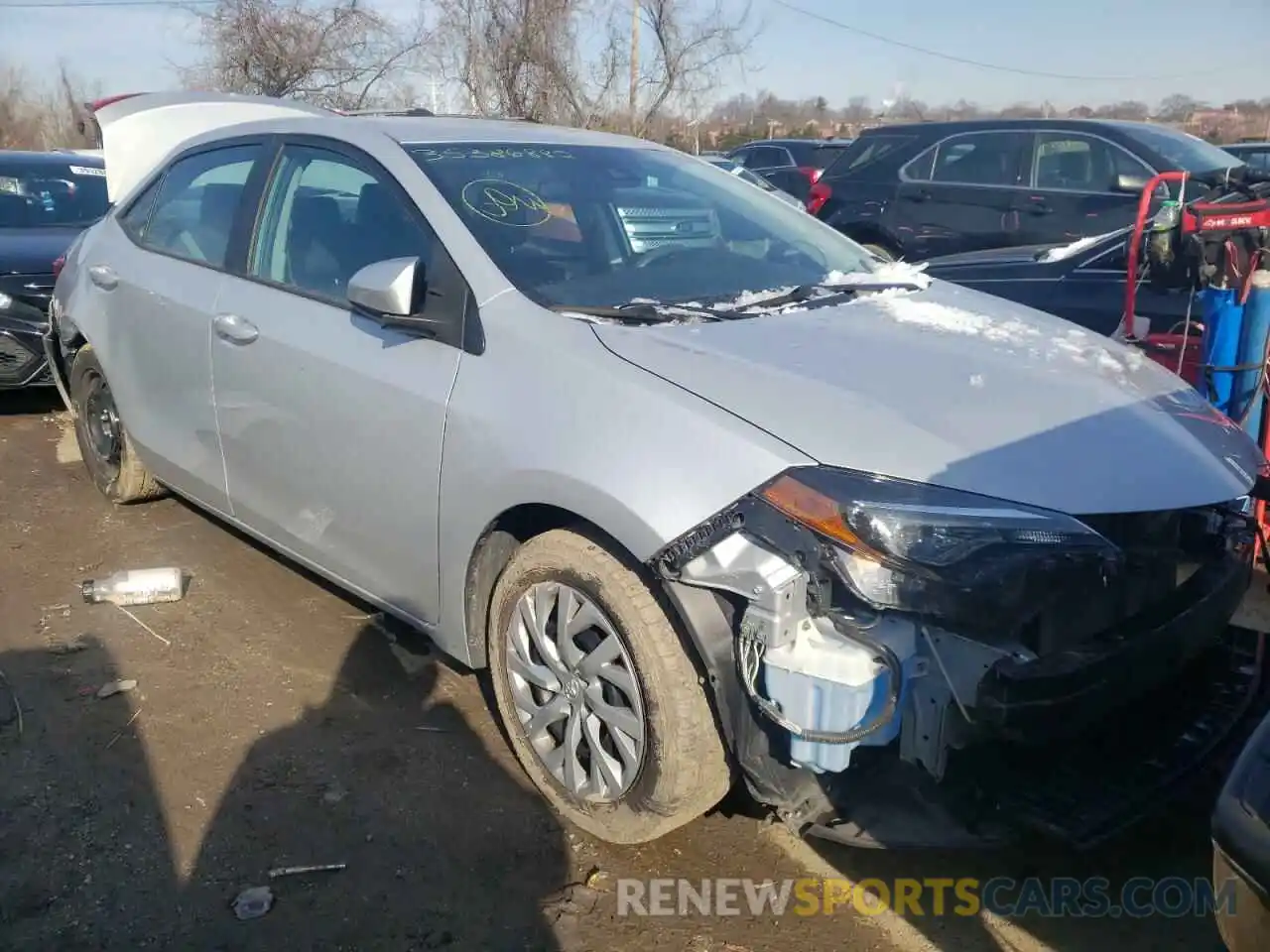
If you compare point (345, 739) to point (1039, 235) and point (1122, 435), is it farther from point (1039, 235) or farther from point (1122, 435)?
point (1039, 235)

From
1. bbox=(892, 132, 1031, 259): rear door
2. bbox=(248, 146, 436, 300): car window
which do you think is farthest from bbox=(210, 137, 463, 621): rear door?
bbox=(892, 132, 1031, 259): rear door

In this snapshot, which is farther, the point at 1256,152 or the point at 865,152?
the point at 1256,152

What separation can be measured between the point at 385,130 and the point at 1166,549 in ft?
8.29

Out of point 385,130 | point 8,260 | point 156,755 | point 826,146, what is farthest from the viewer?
point 826,146

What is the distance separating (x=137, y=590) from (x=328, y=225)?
1.65 m

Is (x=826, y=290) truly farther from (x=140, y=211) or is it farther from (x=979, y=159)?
(x=979, y=159)

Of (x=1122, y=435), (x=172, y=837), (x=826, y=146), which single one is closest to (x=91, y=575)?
(x=172, y=837)

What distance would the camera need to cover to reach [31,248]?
681 cm

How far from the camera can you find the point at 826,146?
1683 centimetres

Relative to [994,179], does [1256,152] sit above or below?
above

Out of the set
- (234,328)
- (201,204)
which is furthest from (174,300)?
(234,328)

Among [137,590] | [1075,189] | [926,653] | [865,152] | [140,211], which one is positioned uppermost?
[865,152]

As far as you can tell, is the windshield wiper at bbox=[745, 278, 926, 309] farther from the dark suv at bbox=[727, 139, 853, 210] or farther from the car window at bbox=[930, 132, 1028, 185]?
the dark suv at bbox=[727, 139, 853, 210]

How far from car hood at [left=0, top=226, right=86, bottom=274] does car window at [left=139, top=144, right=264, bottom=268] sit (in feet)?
8.63
